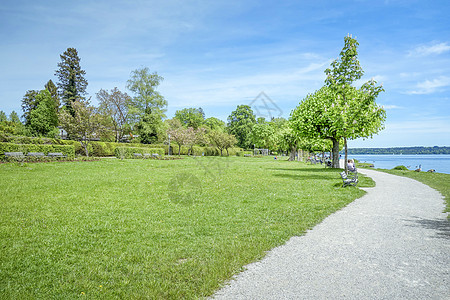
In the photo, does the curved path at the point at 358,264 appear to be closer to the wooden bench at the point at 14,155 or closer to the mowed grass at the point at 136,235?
the mowed grass at the point at 136,235

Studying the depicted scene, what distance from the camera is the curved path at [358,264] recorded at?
4020mm

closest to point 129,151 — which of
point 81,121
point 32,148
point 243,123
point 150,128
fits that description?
point 81,121

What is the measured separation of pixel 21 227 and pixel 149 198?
4515mm

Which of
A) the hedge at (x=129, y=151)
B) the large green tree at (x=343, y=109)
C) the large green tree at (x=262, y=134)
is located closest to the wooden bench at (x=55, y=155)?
the hedge at (x=129, y=151)

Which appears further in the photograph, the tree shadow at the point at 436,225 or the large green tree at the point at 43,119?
the large green tree at the point at 43,119

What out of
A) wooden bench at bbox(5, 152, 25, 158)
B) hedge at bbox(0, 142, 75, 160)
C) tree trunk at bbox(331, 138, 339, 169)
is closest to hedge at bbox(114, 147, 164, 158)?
hedge at bbox(0, 142, 75, 160)

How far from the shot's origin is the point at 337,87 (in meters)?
24.2

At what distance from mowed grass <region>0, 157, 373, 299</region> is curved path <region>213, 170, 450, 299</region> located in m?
0.46

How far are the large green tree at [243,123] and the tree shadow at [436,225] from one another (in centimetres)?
7448

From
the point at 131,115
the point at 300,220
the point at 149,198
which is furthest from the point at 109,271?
the point at 131,115

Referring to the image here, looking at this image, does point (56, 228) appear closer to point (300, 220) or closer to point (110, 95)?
point (300, 220)

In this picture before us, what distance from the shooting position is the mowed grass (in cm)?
425

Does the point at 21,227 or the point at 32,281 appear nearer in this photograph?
the point at 32,281

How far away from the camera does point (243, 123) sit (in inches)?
3337
